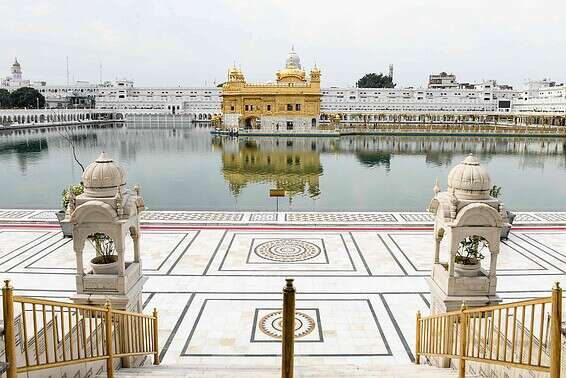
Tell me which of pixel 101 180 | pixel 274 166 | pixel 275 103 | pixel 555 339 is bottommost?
pixel 274 166

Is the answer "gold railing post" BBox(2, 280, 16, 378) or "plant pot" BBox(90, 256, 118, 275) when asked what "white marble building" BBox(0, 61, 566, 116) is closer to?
"plant pot" BBox(90, 256, 118, 275)

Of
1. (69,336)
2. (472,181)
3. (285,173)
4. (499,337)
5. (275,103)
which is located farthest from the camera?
(275,103)

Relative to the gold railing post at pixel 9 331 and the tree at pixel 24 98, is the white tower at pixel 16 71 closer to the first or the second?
the tree at pixel 24 98

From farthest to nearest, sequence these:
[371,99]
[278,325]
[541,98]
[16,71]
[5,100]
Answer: [16,71] < [371,99] < [541,98] < [5,100] < [278,325]

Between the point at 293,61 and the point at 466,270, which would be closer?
the point at 466,270

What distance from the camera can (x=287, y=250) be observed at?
9875mm

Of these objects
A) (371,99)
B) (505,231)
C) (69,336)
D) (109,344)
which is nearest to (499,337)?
(109,344)

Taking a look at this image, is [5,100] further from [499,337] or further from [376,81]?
[499,337]

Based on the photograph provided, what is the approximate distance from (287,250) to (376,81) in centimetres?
8094

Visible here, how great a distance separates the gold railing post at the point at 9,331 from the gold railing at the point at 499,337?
10.4 ft

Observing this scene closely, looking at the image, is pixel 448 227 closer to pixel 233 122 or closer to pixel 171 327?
pixel 171 327

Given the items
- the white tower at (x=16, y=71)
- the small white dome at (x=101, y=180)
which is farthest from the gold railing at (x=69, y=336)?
the white tower at (x=16, y=71)

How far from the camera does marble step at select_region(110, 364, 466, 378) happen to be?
14.3ft

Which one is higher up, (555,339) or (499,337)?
(555,339)
